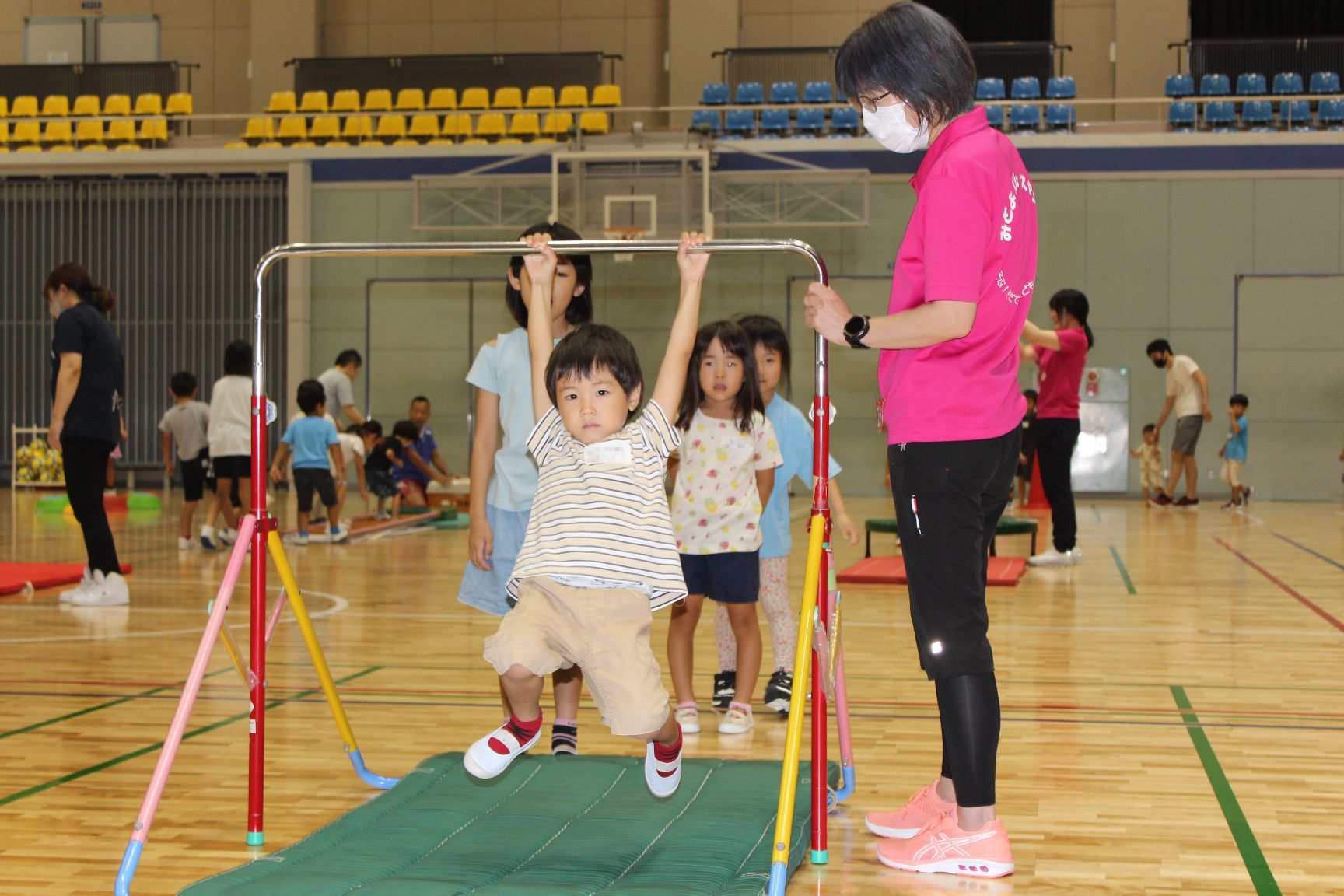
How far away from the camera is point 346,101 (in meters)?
18.3

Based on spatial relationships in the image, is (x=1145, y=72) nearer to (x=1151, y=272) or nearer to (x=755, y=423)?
(x=1151, y=272)

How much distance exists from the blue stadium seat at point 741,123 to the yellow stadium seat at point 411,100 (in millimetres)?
4101

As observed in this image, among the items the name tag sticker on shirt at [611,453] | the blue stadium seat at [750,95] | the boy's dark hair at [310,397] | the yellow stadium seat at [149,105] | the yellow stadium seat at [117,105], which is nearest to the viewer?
the name tag sticker on shirt at [611,453]

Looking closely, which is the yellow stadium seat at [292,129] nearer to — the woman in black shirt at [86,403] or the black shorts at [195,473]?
the black shorts at [195,473]

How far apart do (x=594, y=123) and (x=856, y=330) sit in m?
15.1

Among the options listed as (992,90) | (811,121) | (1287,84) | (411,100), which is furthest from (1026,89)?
(411,100)

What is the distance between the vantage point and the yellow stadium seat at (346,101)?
18141mm

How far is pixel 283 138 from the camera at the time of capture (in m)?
17.9

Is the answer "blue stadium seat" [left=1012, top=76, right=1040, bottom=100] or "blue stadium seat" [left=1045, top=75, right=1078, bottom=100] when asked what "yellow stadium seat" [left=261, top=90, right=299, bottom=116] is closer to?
"blue stadium seat" [left=1012, top=76, right=1040, bottom=100]

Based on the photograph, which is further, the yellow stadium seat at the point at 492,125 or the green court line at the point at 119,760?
the yellow stadium seat at the point at 492,125

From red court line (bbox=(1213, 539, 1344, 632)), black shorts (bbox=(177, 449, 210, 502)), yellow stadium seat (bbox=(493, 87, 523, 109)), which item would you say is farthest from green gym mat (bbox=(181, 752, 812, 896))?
yellow stadium seat (bbox=(493, 87, 523, 109))

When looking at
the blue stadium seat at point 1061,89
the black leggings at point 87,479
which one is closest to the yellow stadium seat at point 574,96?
the blue stadium seat at point 1061,89

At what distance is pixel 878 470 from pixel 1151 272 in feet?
13.1

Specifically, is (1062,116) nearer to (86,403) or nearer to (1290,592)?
(1290,592)
